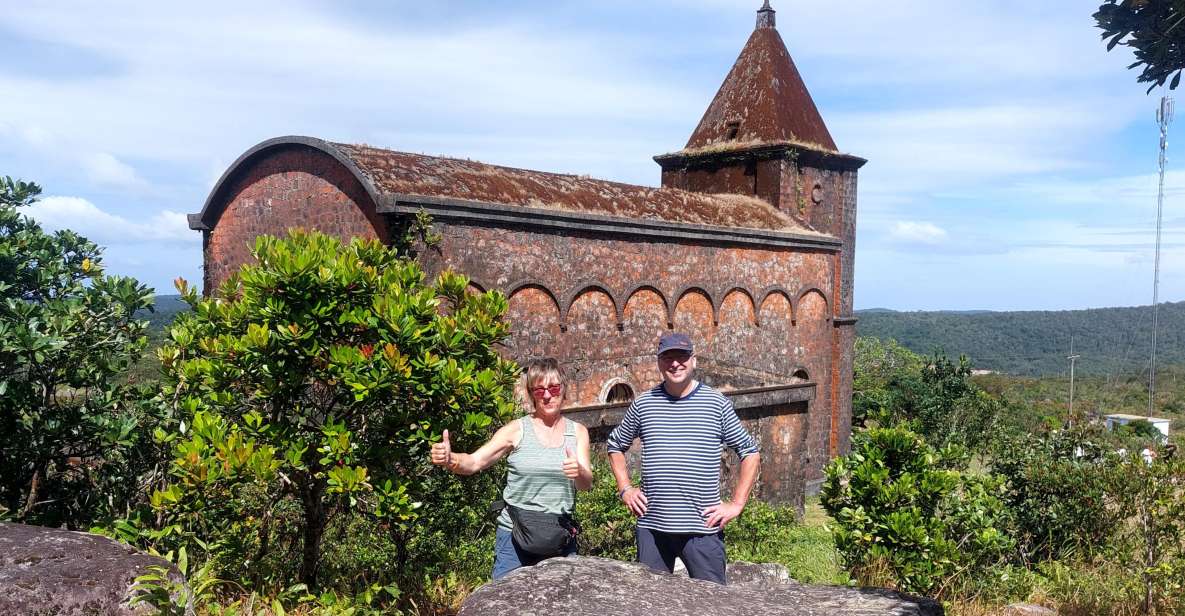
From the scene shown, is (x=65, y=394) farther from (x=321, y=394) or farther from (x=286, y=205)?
(x=286, y=205)

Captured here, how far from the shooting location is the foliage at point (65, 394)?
6.20 metres

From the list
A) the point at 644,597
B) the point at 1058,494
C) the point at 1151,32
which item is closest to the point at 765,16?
the point at 1058,494

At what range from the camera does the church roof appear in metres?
12.4

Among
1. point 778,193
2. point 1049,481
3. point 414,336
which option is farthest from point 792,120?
point 414,336

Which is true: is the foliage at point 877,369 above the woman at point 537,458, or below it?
below

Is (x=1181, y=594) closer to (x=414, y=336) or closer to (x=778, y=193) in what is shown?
(x=414, y=336)

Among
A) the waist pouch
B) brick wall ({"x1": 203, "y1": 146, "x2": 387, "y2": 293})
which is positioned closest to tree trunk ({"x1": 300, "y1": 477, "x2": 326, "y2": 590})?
the waist pouch

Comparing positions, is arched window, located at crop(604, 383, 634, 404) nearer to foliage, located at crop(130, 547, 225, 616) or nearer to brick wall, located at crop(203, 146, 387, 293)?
brick wall, located at crop(203, 146, 387, 293)

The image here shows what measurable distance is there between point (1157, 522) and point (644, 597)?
562 cm

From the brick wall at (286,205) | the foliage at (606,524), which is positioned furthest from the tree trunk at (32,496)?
the brick wall at (286,205)

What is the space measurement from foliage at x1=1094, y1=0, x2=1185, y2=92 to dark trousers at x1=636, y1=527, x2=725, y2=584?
4256 mm

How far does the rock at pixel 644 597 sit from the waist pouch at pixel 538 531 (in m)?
0.16

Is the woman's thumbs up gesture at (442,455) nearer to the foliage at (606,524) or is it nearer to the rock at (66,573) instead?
the rock at (66,573)

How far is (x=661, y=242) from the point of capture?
15.6 m
